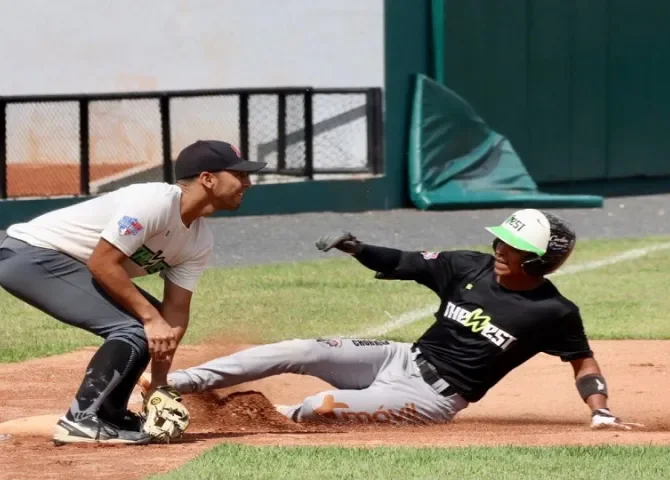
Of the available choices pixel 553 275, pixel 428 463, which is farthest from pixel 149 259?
pixel 553 275

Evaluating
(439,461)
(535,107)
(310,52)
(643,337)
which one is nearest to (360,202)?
(310,52)

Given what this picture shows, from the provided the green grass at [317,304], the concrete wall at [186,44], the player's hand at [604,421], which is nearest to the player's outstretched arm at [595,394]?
the player's hand at [604,421]

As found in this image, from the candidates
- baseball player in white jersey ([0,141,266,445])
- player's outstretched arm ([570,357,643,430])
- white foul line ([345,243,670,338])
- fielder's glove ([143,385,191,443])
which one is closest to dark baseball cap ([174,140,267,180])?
baseball player in white jersey ([0,141,266,445])

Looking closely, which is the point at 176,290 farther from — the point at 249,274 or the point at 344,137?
the point at 344,137

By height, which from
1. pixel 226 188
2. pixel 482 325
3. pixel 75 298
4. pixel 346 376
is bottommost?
pixel 346 376

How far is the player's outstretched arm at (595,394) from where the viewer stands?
6.86 m

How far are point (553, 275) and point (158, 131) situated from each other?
5.18 meters

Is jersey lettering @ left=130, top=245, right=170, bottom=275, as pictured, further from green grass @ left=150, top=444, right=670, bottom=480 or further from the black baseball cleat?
green grass @ left=150, top=444, right=670, bottom=480

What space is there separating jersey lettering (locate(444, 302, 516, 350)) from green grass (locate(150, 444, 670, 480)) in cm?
94

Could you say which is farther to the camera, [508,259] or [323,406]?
[323,406]

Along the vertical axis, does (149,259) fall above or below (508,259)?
above

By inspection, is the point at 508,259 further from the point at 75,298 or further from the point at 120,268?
the point at 75,298

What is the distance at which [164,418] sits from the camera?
6.39 metres

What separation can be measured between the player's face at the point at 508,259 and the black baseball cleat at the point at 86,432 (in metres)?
1.98
